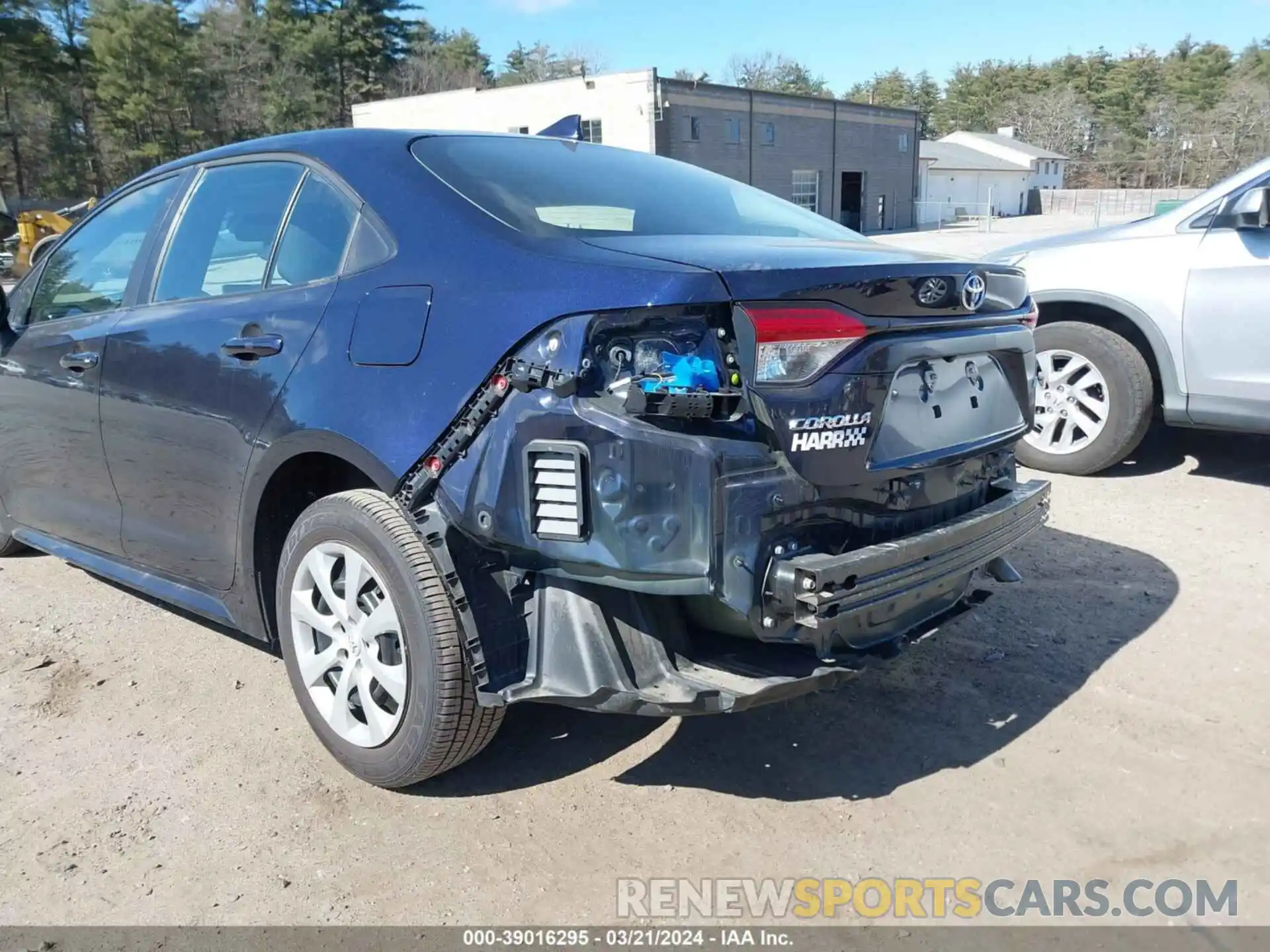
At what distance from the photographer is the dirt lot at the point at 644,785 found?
2.45 m

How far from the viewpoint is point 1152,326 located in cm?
536

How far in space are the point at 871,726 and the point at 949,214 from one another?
6314cm

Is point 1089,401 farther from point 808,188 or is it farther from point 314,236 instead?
point 808,188

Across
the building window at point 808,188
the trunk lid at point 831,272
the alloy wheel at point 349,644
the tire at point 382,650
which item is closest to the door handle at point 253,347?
the tire at point 382,650

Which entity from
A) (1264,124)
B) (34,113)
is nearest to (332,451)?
(34,113)

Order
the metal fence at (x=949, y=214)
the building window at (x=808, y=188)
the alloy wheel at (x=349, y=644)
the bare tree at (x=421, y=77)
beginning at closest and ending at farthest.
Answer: the alloy wheel at (x=349, y=644)
the building window at (x=808, y=188)
the metal fence at (x=949, y=214)
the bare tree at (x=421, y=77)

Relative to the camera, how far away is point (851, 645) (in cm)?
249

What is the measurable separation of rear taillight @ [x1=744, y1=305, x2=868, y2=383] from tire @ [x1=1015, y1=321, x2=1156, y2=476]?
3775mm

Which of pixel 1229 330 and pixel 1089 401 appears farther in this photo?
pixel 1089 401

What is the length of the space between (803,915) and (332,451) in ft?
5.51

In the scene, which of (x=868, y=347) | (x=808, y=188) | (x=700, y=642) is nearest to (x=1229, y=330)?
(x=868, y=347)

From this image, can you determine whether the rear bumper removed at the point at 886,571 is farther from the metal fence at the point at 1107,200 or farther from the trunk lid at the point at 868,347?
the metal fence at the point at 1107,200

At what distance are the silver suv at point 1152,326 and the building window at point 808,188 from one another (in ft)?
146

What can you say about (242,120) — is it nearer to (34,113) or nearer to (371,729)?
(34,113)
